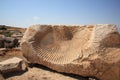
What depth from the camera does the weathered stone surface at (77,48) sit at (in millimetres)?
3377

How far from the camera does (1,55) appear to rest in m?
5.76

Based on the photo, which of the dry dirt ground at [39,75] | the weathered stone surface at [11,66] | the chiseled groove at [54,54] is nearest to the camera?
the dry dirt ground at [39,75]

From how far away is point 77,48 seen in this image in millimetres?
3943

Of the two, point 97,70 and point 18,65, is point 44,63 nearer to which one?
point 18,65

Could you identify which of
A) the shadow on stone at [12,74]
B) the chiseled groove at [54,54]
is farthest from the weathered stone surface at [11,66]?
the chiseled groove at [54,54]

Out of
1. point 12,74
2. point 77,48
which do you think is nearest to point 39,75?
point 12,74

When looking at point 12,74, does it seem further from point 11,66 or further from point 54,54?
point 54,54

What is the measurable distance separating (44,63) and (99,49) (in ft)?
4.96

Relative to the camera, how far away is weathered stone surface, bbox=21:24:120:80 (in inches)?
133

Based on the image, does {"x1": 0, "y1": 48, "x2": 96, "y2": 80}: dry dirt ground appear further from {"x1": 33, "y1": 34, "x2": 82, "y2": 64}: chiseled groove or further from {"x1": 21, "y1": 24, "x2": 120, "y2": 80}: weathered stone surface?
{"x1": 33, "y1": 34, "x2": 82, "y2": 64}: chiseled groove

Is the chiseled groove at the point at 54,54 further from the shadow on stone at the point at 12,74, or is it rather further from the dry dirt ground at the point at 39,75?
the shadow on stone at the point at 12,74

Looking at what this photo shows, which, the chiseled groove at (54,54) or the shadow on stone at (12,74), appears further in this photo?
the chiseled groove at (54,54)

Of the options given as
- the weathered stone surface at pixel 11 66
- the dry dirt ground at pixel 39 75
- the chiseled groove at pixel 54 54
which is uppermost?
the chiseled groove at pixel 54 54

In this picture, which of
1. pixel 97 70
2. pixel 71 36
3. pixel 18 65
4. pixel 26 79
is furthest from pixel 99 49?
pixel 18 65
